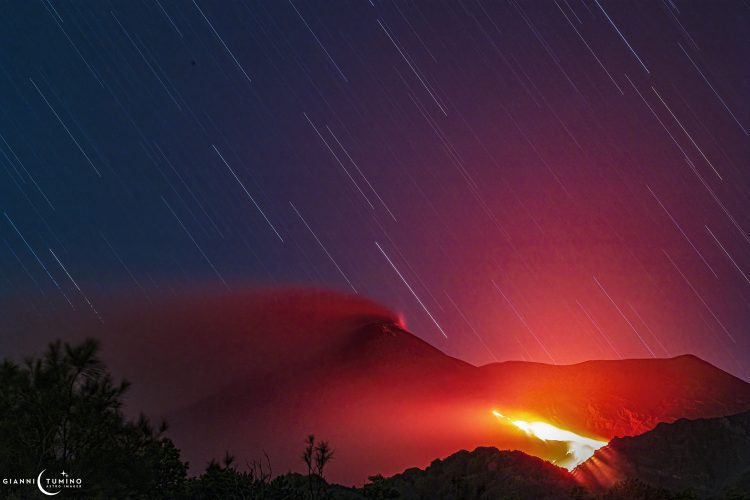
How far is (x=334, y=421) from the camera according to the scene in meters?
137

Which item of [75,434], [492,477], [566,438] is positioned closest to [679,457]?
[492,477]

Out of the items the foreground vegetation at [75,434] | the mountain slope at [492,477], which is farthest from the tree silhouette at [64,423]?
the mountain slope at [492,477]

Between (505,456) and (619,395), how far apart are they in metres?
75.8

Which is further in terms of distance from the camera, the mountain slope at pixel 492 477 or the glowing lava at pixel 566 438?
the glowing lava at pixel 566 438

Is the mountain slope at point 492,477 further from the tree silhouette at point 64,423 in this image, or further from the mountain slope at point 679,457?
the tree silhouette at point 64,423

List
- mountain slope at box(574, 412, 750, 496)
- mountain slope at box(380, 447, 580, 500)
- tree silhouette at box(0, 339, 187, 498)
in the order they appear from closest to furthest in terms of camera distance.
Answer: tree silhouette at box(0, 339, 187, 498), mountain slope at box(380, 447, 580, 500), mountain slope at box(574, 412, 750, 496)

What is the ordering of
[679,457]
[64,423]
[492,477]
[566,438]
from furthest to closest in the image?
[566,438] → [679,457] → [492,477] → [64,423]

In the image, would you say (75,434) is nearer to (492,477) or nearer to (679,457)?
(492,477)

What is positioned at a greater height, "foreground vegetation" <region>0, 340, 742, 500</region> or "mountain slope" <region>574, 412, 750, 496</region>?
"foreground vegetation" <region>0, 340, 742, 500</region>

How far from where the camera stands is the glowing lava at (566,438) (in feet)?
309

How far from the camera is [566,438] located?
369ft

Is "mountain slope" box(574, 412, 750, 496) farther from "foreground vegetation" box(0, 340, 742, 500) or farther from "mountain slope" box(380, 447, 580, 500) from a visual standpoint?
"foreground vegetation" box(0, 340, 742, 500)

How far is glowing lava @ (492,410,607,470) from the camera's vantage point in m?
94.1

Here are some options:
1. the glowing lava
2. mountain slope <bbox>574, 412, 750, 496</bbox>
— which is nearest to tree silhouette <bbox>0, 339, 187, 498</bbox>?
mountain slope <bbox>574, 412, 750, 496</bbox>
